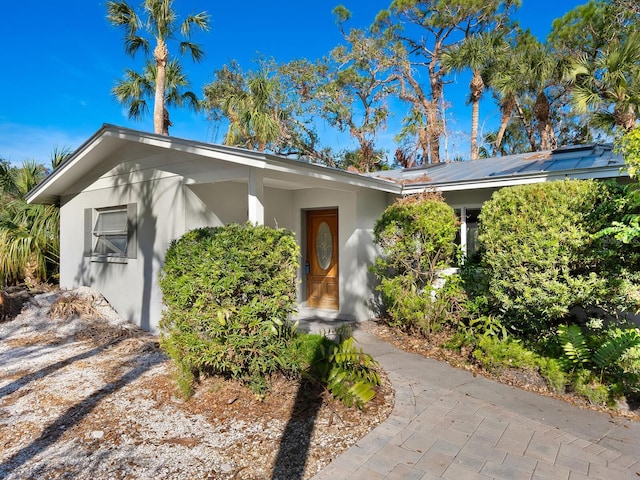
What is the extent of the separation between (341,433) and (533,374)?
8.78 ft

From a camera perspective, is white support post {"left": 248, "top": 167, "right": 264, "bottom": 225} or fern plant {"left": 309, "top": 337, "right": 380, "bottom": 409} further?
white support post {"left": 248, "top": 167, "right": 264, "bottom": 225}

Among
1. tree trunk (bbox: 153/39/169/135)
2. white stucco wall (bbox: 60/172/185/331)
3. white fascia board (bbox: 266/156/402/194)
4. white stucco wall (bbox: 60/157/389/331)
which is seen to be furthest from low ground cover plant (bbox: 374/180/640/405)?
tree trunk (bbox: 153/39/169/135)

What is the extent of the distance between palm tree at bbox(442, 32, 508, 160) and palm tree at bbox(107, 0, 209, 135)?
10655 mm

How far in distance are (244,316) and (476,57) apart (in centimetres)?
1807

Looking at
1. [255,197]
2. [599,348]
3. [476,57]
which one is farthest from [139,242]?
[476,57]

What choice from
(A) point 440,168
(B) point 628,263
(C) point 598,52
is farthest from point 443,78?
(B) point 628,263

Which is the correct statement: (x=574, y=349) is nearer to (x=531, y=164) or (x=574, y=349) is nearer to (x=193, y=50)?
(x=531, y=164)

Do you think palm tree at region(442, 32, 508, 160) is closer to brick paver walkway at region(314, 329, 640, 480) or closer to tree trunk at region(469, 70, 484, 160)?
tree trunk at region(469, 70, 484, 160)

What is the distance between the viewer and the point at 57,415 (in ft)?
12.9

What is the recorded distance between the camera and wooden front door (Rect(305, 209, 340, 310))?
28.4ft

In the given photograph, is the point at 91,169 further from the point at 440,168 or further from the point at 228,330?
the point at 440,168

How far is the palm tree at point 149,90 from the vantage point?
14.5 meters

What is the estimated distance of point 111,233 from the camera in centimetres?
854

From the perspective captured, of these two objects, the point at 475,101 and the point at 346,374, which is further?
the point at 475,101
